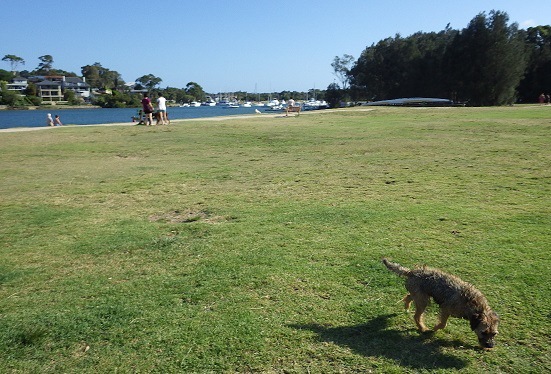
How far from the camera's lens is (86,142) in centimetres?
1598

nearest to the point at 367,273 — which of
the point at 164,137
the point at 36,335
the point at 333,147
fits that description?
the point at 36,335

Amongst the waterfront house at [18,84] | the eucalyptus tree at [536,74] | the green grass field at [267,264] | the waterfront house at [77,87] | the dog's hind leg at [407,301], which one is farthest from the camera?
the waterfront house at [77,87]

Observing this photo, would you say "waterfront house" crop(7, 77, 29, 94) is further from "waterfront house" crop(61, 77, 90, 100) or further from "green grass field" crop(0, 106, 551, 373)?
"green grass field" crop(0, 106, 551, 373)

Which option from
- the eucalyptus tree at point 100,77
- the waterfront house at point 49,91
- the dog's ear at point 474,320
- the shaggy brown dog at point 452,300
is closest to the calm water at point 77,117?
the shaggy brown dog at point 452,300

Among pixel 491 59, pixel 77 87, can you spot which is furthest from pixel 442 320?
pixel 77 87

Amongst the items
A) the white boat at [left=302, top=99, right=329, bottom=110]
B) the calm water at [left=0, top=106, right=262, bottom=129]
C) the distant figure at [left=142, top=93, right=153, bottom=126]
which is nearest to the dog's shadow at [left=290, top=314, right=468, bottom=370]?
the distant figure at [left=142, top=93, right=153, bottom=126]

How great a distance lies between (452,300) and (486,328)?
0.30m

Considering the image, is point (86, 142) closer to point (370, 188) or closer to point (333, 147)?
point (333, 147)

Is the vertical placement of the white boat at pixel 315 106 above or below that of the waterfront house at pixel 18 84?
below

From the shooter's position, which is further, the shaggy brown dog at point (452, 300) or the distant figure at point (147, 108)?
the distant figure at point (147, 108)

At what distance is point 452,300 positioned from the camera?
3.36m

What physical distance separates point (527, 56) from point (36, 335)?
75.3m

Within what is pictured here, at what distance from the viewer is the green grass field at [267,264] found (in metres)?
3.27

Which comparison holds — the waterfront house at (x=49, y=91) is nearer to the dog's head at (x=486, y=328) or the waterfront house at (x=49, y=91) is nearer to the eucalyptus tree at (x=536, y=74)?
the eucalyptus tree at (x=536, y=74)
